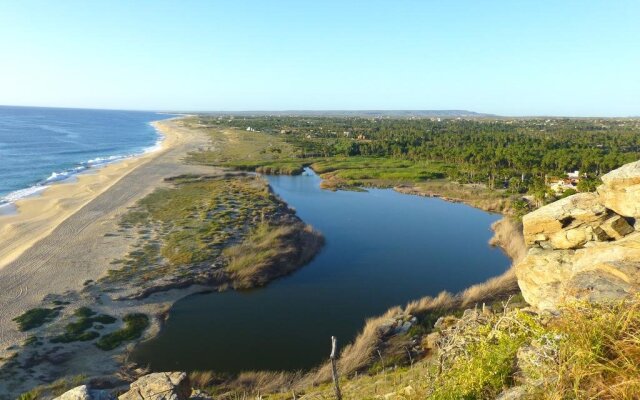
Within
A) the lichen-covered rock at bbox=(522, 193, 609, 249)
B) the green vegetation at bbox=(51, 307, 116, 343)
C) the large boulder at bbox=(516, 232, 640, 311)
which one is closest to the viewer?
the large boulder at bbox=(516, 232, 640, 311)

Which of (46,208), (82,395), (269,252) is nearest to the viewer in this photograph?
(82,395)

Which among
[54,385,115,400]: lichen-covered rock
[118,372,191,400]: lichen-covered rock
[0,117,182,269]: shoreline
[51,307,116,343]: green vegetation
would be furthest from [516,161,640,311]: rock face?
[0,117,182,269]: shoreline

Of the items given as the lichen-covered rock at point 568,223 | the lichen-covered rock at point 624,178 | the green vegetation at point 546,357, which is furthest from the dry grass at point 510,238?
the green vegetation at point 546,357

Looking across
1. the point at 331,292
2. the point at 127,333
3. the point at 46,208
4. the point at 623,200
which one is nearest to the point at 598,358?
the point at 623,200

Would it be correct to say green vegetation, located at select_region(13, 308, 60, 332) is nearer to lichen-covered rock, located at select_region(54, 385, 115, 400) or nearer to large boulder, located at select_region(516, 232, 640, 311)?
lichen-covered rock, located at select_region(54, 385, 115, 400)

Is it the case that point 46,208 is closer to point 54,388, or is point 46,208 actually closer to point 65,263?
point 65,263

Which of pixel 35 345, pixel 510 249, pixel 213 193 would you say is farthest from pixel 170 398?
pixel 213 193

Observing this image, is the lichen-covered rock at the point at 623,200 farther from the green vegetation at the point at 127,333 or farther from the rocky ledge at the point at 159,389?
the green vegetation at the point at 127,333
